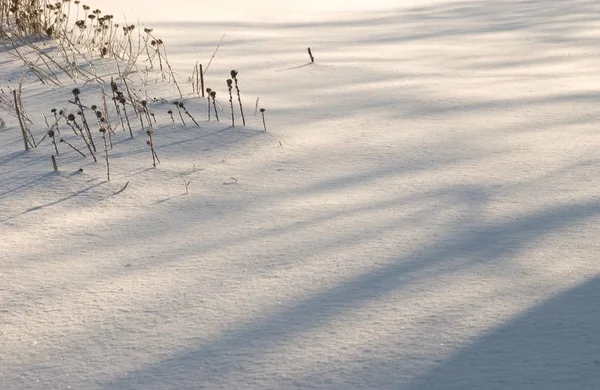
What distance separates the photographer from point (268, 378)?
1.48 meters

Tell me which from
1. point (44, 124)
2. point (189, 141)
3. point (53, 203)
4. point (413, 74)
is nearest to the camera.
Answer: point (53, 203)

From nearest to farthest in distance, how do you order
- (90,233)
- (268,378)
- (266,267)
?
(268,378), (266,267), (90,233)

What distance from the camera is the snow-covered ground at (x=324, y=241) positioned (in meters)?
1.54

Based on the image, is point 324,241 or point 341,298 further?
point 324,241

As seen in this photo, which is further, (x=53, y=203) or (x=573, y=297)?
(x=53, y=203)

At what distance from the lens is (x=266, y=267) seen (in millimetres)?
1930

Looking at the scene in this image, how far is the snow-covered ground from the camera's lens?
5.04ft

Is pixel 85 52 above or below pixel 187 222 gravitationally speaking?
above

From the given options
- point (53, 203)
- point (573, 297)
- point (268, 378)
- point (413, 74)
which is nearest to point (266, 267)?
point (268, 378)

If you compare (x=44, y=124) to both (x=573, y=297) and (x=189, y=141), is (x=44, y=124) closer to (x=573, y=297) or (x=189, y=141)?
(x=189, y=141)

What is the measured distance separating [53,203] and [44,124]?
84 centimetres

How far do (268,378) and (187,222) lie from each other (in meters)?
0.85

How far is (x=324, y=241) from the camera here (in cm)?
207

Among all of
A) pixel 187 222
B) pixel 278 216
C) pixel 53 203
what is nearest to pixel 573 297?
pixel 278 216
